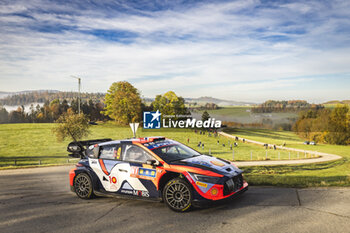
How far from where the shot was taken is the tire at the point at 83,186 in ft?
24.0

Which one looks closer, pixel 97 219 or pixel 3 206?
pixel 97 219

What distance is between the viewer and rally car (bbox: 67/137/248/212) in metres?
5.83

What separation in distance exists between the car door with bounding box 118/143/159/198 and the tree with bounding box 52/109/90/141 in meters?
29.8

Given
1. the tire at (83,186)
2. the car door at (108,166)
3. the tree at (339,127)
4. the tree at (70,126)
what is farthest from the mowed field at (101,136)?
the car door at (108,166)

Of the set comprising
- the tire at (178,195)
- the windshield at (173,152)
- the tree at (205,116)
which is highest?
the tree at (205,116)

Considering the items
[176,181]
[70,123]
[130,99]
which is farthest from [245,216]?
[130,99]

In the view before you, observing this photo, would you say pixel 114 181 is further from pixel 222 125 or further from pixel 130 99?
pixel 222 125

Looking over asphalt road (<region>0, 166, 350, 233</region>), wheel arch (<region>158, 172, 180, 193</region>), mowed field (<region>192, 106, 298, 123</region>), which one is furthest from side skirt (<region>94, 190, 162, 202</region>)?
mowed field (<region>192, 106, 298, 123</region>)

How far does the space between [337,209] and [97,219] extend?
192 inches

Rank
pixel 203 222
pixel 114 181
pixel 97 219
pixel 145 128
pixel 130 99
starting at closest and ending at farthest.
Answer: pixel 203 222, pixel 97 219, pixel 114 181, pixel 130 99, pixel 145 128

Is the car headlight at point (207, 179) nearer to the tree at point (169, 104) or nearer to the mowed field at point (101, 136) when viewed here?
the mowed field at point (101, 136)

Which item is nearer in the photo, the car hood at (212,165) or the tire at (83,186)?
the car hood at (212,165)

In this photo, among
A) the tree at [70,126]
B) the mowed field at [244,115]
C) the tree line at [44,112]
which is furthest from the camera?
the mowed field at [244,115]

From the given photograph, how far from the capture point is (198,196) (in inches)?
228
